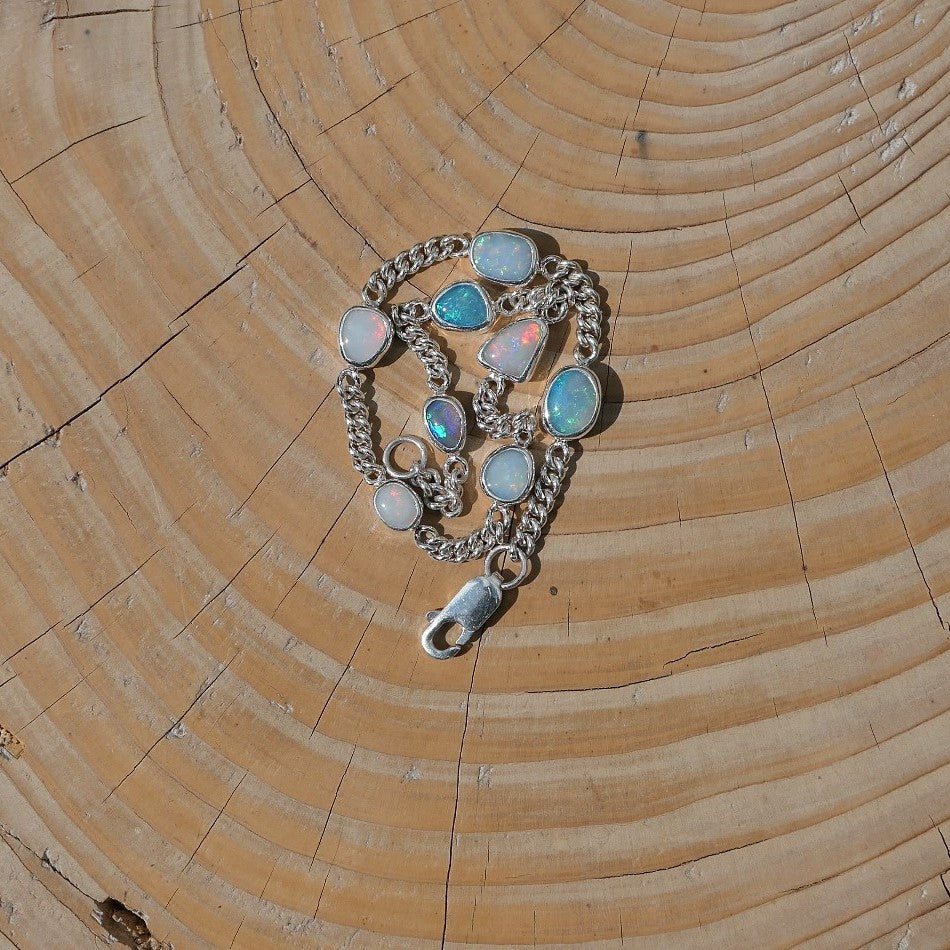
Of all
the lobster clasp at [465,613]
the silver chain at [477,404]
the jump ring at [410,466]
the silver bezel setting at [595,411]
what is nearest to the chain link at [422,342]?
the silver chain at [477,404]

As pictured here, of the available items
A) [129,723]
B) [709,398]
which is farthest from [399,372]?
[129,723]

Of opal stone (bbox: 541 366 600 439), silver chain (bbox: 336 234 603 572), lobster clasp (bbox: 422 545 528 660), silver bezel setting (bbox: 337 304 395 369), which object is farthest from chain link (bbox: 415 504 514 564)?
silver bezel setting (bbox: 337 304 395 369)

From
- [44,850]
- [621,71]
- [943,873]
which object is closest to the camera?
[943,873]

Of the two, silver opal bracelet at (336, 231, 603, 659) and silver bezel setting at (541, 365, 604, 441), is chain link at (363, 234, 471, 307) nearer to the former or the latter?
silver opal bracelet at (336, 231, 603, 659)

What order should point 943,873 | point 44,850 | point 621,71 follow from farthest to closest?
point 621,71, point 44,850, point 943,873

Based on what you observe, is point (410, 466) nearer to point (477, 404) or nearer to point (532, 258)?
point (477, 404)

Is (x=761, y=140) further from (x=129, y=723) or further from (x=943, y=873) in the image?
(x=129, y=723)
